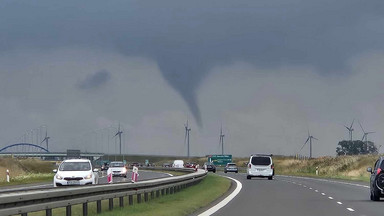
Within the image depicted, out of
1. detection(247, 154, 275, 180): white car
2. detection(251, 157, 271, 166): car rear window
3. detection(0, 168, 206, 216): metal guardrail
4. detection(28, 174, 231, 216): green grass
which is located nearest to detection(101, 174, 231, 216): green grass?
detection(28, 174, 231, 216): green grass

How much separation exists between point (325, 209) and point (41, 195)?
12795mm

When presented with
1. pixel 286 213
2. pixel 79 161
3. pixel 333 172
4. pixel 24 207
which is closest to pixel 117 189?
pixel 286 213

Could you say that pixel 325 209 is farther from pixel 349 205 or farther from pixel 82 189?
pixel 82 189

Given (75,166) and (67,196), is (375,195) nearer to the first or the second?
(75,166)

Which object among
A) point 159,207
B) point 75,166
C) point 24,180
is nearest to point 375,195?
point 159,207

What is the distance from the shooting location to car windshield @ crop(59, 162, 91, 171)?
41.7 m

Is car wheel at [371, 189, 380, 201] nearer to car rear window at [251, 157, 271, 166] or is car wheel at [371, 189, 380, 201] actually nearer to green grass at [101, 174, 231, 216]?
green grass at [101, 174, 231, 216]

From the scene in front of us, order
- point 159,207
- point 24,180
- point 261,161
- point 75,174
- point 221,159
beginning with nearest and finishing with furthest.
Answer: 1. point 159,207
2. point 75,174
3. point 24,180
4. point 261,161
5. point 221,159

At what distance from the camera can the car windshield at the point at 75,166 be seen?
137ft

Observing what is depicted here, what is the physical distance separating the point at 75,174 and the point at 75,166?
119 cm

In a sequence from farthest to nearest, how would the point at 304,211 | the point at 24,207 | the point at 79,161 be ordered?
1. the point at 79,161
2. the point at 304,211
3. the point at 24,207

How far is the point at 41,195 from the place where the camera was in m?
17.4

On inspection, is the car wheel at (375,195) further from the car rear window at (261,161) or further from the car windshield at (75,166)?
the car rear window at (261,161)

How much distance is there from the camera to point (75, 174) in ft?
134
